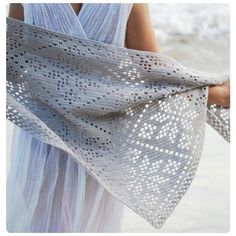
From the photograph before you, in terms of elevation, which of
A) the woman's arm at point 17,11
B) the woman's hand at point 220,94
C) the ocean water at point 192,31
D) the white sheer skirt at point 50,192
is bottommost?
the ocean water at point 192,31

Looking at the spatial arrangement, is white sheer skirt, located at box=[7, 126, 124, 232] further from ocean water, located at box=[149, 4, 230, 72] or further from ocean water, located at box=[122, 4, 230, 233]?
ocean water, located at box=[149, 4, 230, 72]

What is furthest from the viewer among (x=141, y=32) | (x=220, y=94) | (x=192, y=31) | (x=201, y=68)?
(x=192, y=31)

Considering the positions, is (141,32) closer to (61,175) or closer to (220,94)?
(220,94)

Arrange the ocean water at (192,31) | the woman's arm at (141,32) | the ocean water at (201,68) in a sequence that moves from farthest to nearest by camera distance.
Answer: the ocean water at (192,31) < the ocean water at (201,68) < the woman's arm at (141,32)

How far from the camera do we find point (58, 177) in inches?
48.5

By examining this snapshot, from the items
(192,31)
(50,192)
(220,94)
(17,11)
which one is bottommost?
(192,31)

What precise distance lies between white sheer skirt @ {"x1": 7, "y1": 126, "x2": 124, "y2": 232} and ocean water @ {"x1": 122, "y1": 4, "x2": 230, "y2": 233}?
734 millimetres

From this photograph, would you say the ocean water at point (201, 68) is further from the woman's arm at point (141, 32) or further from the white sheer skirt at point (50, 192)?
the woman's arm at point (141, 32)

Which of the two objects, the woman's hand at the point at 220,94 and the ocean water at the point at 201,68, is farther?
the ocean water at the point at 201,68

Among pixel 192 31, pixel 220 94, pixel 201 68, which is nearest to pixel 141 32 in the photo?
pixel 220 94

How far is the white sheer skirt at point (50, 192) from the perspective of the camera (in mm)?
1227

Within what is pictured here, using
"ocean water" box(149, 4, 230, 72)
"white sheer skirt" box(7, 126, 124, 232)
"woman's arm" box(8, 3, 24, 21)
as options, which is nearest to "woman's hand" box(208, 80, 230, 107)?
"white sheer skirt" box(7, 126, 124, 232)

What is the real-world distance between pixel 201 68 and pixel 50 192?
3881 millimetres

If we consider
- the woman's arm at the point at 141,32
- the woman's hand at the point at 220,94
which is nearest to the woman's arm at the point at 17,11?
the woman's arm at the point at 141,32
